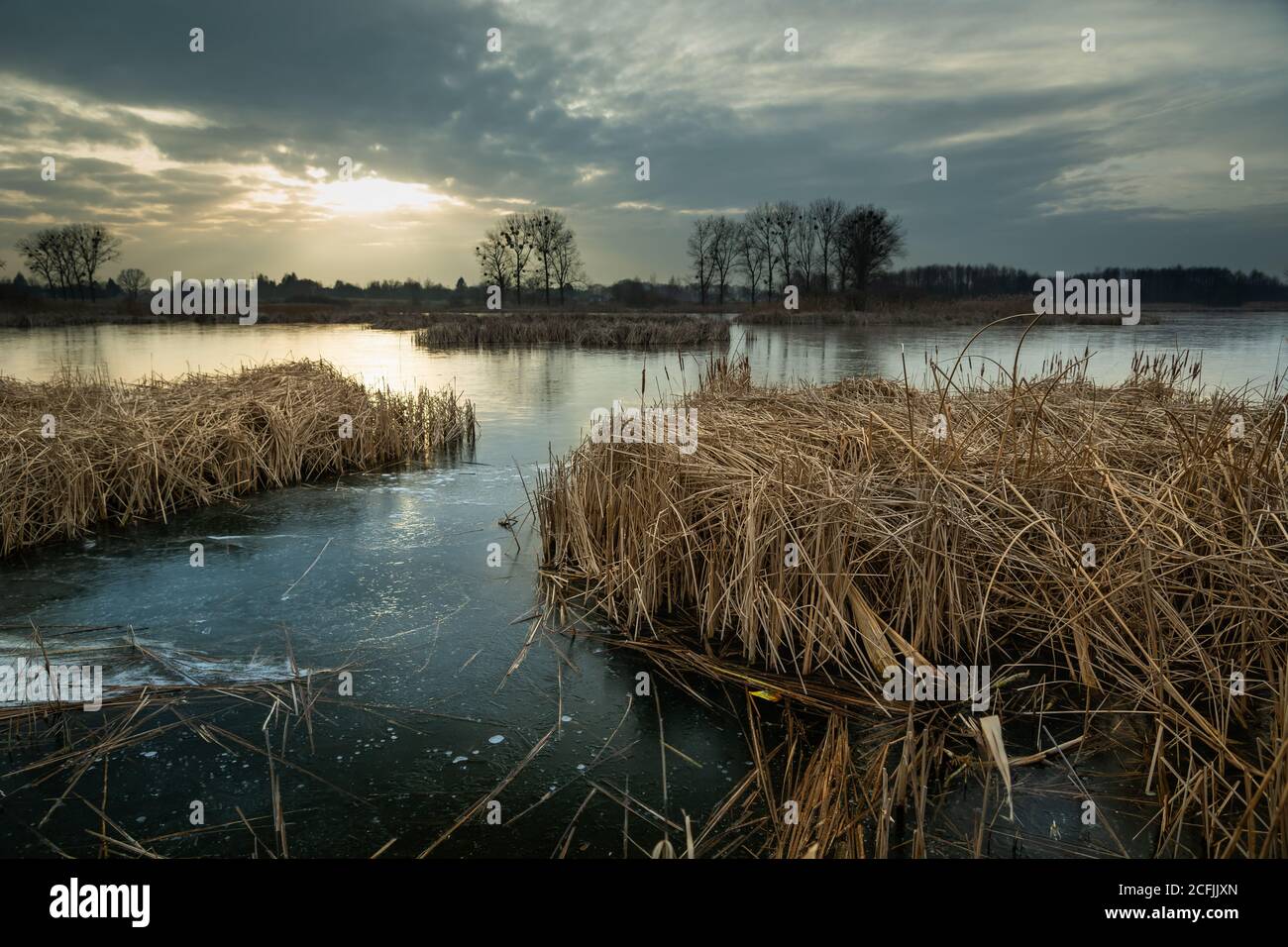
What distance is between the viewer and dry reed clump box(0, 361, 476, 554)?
5805mm

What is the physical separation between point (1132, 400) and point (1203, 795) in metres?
5.03

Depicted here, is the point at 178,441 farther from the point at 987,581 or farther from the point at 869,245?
the point at 869,245

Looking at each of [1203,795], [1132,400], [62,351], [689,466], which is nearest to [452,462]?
[689,466]

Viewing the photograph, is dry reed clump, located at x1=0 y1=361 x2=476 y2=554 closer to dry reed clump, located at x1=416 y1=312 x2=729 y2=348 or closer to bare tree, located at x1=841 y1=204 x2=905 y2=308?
dry reed clump, located at x1=416 y1=312 x2=729 y2=348

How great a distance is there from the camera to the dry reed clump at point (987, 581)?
3086mm

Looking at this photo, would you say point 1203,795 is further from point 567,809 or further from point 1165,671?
point 567,809

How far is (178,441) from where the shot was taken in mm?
6891

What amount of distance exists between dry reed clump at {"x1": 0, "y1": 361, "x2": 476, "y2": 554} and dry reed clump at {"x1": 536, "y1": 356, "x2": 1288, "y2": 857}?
13.1ft

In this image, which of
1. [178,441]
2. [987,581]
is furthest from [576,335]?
[987,581]

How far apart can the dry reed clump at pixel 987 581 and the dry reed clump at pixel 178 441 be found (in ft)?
13.1

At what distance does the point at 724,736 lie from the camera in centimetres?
316

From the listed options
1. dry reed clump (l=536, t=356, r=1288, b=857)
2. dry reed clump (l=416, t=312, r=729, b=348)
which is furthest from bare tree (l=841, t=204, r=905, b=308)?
dry reed clump (l=536, t=356, r=1288, b=857)
